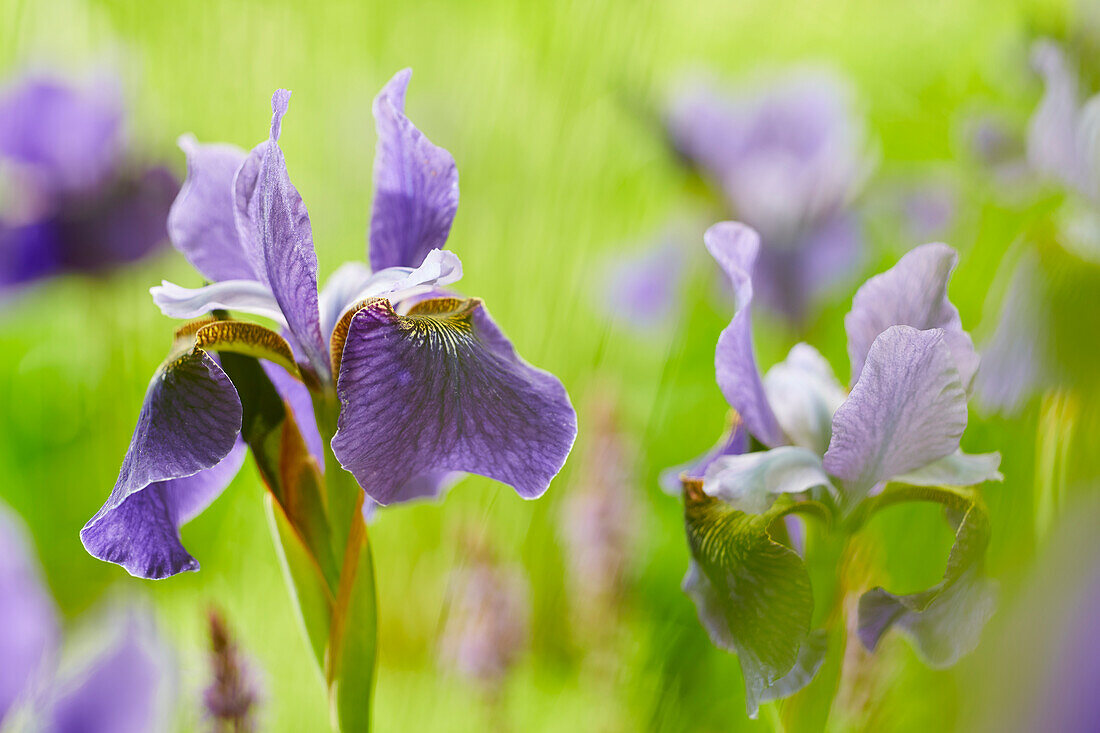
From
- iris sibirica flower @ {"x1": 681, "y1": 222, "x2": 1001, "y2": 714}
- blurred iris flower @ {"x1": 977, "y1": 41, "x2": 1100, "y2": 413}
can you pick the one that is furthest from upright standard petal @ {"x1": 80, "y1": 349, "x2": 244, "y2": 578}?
blurred iris flower @ {"x1": 977, "y1": 41, "x2": 1100, "y2": 413}

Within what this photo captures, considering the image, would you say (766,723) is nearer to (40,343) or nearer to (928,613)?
(928,613)

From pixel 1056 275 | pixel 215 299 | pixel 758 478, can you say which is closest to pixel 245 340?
pixel 215 299

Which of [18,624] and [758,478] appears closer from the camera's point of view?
[758,478]

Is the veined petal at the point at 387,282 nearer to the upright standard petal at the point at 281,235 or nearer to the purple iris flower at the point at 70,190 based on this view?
the upright standard petal at the point at 281,235

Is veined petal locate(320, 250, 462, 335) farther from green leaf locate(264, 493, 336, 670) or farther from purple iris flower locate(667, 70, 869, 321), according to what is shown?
purple iris flower locate(667, 70, 869, 321)

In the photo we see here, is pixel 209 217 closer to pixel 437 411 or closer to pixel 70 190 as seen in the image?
pixel 437 411

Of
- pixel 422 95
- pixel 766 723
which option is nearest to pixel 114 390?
pixel 422 95

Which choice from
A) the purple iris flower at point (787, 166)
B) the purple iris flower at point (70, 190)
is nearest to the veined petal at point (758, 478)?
the purple iris flower at point (787, 166)
